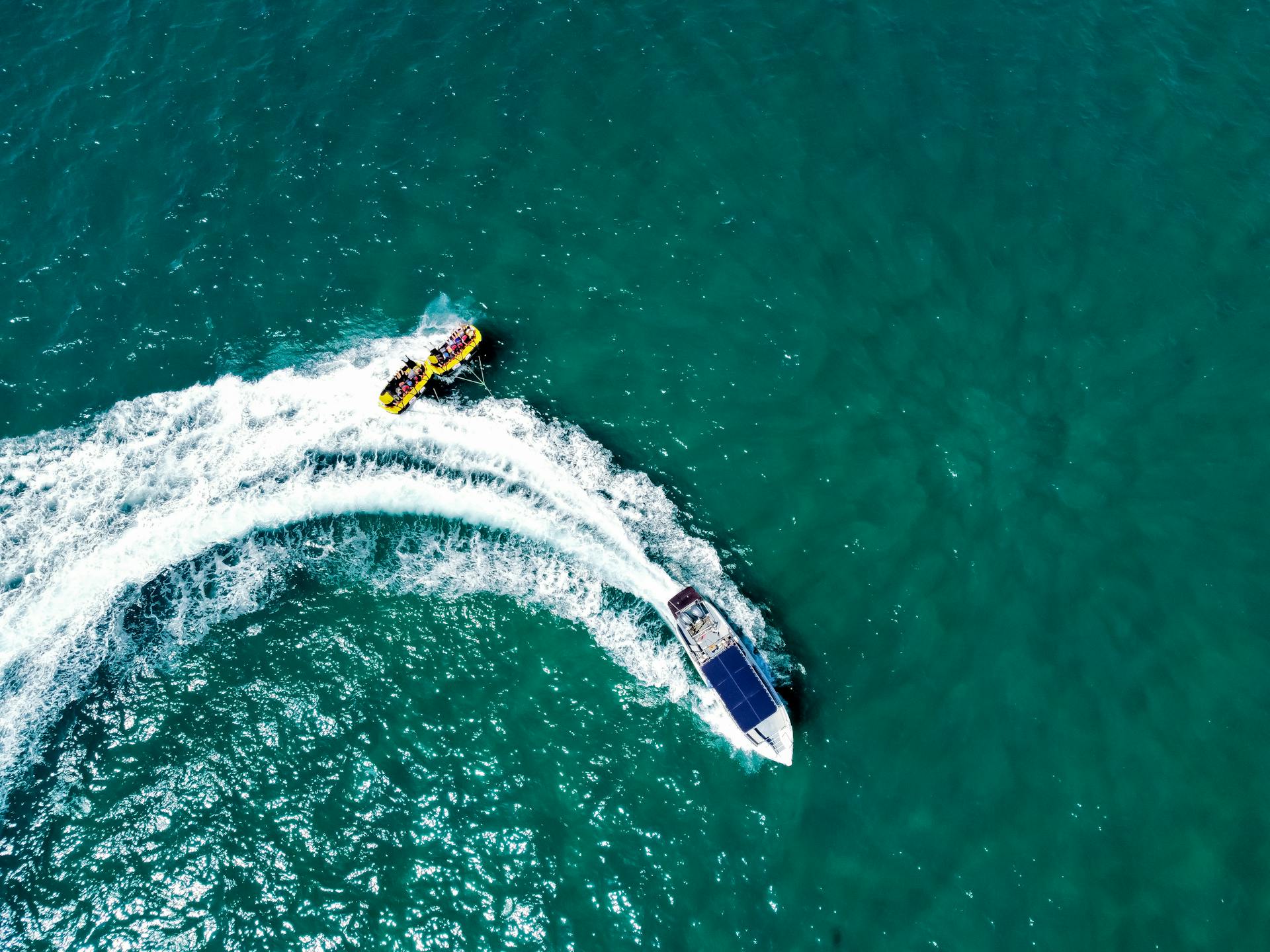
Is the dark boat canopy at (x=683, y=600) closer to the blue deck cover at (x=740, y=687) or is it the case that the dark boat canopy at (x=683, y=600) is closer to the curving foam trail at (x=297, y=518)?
the curving foam trail at (x=297, y=518)

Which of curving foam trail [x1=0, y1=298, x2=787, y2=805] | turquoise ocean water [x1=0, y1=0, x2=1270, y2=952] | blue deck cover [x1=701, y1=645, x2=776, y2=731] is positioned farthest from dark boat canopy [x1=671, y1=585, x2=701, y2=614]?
blue deck cover [x1=701, y1=645, x2=776, y2=731]

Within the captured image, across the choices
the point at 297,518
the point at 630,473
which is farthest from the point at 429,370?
the point at 630,473

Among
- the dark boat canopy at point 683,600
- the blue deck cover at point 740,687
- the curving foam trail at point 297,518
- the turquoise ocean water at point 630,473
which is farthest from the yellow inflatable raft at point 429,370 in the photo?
the blue deck cover at point 740,687

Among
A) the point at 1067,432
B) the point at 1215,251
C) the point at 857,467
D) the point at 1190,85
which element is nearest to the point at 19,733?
the point at 857,467

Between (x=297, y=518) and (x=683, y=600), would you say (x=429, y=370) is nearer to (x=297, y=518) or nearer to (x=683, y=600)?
(x=297, y=518)

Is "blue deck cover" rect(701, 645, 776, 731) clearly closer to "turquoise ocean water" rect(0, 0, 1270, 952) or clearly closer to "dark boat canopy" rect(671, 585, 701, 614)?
"turquoise ocean water" rect(0, 0, 1270, 952)

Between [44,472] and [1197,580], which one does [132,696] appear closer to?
[44,472]

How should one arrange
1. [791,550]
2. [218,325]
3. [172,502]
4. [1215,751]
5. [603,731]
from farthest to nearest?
[218,325] < [172,502] < [791,550] < [603,731] < [1215,751]

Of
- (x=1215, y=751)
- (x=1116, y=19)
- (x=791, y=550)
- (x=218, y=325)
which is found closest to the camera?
(x=1215, y=751)
